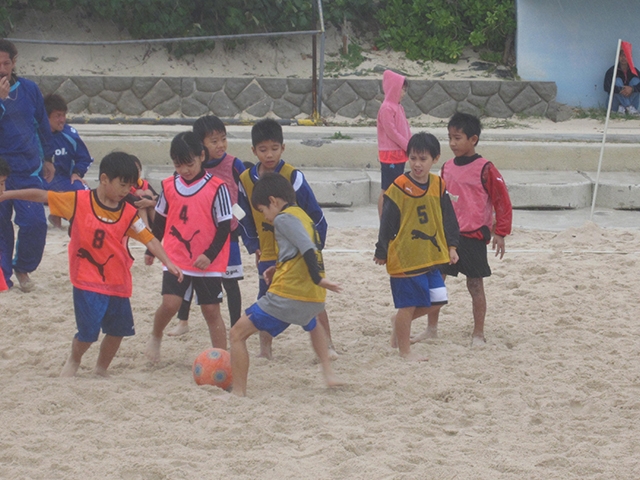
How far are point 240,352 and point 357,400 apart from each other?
0.72 meters

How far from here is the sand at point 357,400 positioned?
3.92 meters

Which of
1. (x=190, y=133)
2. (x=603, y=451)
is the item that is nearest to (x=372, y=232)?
(x=190, y=133)

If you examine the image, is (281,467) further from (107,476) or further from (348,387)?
(348,387)

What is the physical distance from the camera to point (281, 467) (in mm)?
3859

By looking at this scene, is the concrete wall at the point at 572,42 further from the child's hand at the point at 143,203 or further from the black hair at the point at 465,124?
the child's hand at the point at 143,203

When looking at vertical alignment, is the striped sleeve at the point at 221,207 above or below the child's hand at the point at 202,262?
above

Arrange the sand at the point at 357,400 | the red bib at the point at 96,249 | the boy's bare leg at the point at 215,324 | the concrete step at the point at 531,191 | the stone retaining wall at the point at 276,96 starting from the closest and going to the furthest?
the sand at the point at 357,400 < the red bib at the point at 96,249 < the boy's bare leg at the point at 215,324 < the concrete step at the point at 531,191 < the stone retaining wall at the point at 276,96

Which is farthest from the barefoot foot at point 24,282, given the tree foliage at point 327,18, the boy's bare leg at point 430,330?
the tree foliage at point 327,18

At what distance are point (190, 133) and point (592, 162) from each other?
7.79 m

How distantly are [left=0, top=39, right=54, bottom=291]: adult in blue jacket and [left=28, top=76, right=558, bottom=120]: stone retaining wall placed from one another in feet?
24.2

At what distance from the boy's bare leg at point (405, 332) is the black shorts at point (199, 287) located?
117 cm

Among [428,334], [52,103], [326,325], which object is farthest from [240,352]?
[52,103]

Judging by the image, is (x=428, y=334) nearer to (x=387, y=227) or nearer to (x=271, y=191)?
(x=387, y=227)

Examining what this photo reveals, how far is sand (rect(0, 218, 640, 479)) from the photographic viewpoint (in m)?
3.92
